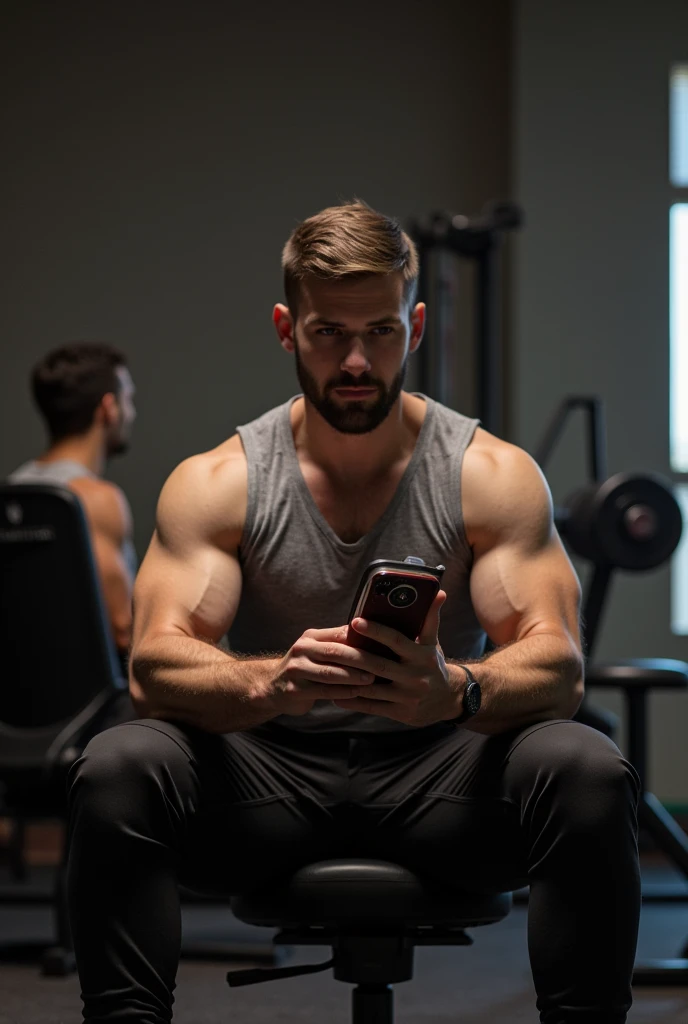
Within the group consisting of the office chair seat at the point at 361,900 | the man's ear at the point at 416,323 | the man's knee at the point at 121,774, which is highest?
the man's ear at the point at 416,323

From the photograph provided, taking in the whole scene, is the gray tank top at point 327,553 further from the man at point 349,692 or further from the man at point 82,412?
the man at point 82,412

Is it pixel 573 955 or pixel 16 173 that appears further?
pixel 16 173

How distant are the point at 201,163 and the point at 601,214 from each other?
54.6 inches

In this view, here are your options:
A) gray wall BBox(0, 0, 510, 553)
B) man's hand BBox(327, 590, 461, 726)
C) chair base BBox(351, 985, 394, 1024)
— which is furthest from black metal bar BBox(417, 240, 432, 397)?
chair base BBox(351, 985, 394, 1024)

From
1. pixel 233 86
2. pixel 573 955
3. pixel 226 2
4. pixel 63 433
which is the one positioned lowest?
pixel 573 955

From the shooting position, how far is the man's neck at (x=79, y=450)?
10.5 feet

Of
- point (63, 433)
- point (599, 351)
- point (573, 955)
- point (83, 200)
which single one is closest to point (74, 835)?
point (573, 955)

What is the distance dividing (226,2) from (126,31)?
0.37 meters

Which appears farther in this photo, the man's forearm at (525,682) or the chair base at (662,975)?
the chair base at (662,975)

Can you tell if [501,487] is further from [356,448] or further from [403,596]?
[403,596]

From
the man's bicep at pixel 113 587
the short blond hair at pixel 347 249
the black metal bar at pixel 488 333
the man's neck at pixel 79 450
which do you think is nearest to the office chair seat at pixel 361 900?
the short blond hair at pixel 347 249

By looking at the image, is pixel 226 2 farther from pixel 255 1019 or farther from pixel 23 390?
pixel 255 1019

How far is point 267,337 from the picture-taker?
4.59m

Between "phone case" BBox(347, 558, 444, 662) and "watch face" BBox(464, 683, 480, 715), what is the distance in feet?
0.36
